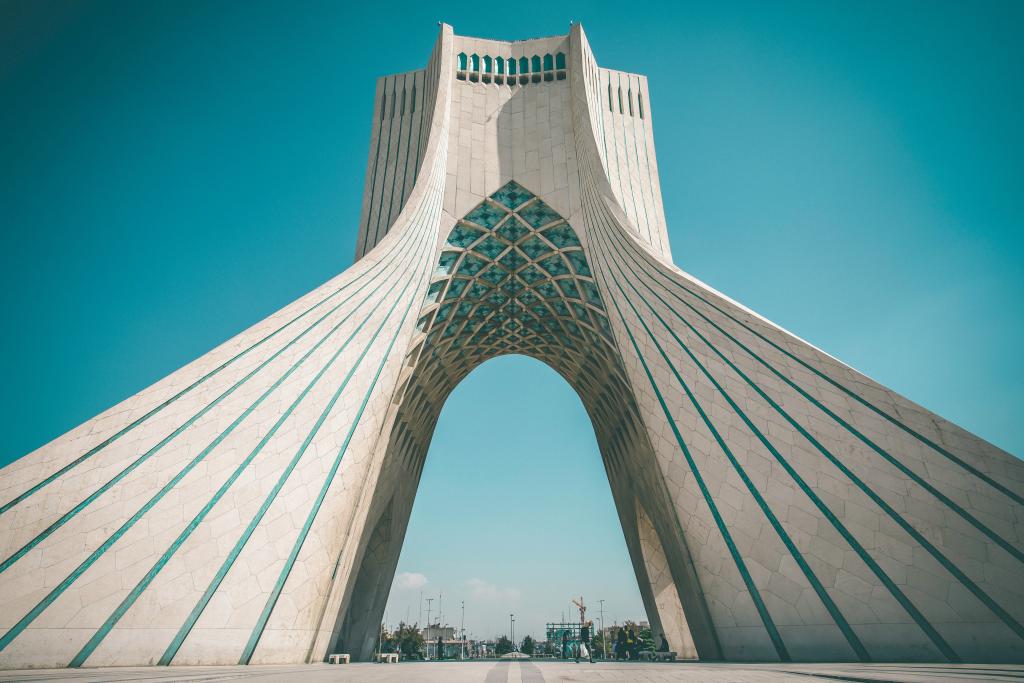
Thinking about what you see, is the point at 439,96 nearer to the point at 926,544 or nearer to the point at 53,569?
the point at 53,569

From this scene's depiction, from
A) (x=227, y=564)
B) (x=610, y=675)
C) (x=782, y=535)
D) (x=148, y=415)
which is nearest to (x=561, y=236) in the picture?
(x=782, y=535)

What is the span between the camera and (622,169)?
46.0 ft

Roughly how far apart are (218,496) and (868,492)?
800 cm

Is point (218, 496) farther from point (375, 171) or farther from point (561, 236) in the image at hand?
point (375, 171)

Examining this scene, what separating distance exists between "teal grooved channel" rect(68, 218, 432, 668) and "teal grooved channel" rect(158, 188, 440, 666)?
0.01m

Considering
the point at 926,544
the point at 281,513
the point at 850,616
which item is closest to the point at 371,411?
the point at 281,513

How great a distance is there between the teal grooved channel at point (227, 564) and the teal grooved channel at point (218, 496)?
1 centimetres

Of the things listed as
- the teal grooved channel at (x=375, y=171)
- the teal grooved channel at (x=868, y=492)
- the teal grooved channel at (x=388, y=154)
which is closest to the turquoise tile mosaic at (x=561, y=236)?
the teal grooved channel at (x=388, y=154)

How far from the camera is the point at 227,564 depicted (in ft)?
19.3

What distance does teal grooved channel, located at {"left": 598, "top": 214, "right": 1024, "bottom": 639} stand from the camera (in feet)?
17.0

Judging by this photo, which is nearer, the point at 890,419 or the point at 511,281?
the point at 890,419

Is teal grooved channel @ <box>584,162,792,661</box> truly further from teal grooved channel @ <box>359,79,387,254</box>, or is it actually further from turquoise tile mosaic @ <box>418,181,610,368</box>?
teal grooved channel @ <box>359,79,387,254</box>

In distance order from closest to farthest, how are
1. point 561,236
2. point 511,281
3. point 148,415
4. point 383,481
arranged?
point 148,415
point 383,481
point 561,236
point 511,281

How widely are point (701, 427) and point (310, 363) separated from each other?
6.31m
